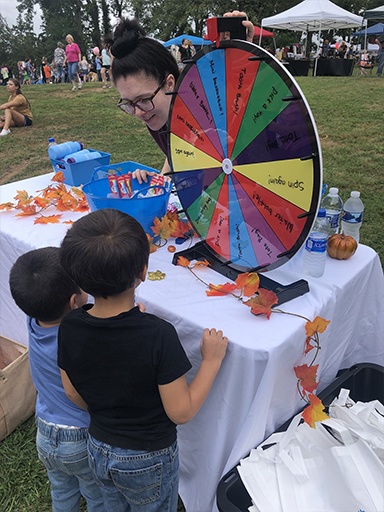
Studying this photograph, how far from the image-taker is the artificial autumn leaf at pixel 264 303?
1240 mm

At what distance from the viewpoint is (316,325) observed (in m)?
1.20

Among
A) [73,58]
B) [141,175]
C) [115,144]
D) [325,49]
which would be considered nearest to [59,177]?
[141,175]

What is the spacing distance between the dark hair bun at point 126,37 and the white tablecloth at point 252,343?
Result: 0.78m

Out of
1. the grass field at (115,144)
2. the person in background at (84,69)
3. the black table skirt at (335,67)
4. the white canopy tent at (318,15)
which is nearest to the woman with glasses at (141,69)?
the grass field at (115,144)

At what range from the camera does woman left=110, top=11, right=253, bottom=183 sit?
162cm

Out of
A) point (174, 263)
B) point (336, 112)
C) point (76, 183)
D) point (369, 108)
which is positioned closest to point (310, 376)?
point (174, 263)

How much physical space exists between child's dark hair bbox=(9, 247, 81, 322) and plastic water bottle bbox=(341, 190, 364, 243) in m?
1.03

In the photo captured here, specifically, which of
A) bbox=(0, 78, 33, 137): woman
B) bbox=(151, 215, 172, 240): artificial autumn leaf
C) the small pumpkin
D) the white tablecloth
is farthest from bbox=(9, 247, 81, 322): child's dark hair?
bbox=(0, 78, 33, 137): woman

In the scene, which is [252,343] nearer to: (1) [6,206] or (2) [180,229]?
(2) [180,229]

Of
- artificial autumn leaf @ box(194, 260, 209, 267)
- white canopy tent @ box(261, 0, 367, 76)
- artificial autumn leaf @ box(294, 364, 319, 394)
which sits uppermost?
white canopy tent @ box(261, 0, 367, 76)

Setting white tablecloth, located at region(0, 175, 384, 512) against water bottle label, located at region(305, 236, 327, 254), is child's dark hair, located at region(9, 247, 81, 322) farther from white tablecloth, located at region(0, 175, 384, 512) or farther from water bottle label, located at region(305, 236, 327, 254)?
water bottle label, located at region(305, 236, 327, 254)

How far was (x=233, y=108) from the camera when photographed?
1.18 metres

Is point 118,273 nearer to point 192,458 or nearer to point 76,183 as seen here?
point 192,458

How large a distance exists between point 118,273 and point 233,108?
56 cm
